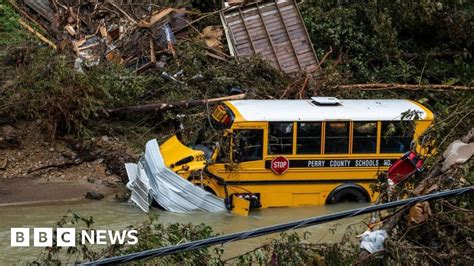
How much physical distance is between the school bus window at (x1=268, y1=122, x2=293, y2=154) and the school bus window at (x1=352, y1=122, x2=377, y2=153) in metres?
1.15

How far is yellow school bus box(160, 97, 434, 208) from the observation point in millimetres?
11344

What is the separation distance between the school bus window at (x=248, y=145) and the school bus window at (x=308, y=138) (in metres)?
0.67

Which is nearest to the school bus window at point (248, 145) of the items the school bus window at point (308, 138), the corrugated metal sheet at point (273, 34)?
the school bus window at point (308, 138)

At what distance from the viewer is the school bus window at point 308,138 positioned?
38.0 ft

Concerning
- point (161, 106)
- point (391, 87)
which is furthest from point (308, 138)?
point (391, 87)

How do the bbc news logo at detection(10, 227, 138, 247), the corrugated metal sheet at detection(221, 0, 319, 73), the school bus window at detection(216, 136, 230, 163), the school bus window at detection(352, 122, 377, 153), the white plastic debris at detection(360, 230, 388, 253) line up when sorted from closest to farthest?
the white plastic debris at detection(360, 230, 388, 253), the bbc news logo at detection(10, 227, 138, 247), the school bus window at detection(216, 136, 230, 163), the school bus window at detection(352, 122, 377, 153), the corrugated metal sheet at detection(221, 0, 319, 73)

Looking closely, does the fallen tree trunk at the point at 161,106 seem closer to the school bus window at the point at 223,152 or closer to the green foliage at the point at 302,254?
the school bus window at the point at 223,152

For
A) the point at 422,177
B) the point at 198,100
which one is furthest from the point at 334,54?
the point at 422,177

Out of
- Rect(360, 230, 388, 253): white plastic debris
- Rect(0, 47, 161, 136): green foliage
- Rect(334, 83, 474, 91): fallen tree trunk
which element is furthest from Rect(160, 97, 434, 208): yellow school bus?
Rect(360, 230, 388, 253): white plastic debris

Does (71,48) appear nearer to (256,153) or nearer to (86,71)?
(86,71)

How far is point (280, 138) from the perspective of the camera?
11531 millimetres

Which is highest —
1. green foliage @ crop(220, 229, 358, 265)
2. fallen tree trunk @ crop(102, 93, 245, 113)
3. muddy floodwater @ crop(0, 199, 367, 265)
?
green foliage @ crop(220, 229, 358, 265)

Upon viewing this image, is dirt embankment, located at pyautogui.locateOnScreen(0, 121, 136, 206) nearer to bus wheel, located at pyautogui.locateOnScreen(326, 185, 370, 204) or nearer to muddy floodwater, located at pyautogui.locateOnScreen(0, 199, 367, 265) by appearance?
muddy floodwater, located at pyautogui.locateOnScreen(0, 199, 367, 265)

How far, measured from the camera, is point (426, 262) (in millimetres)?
5223
